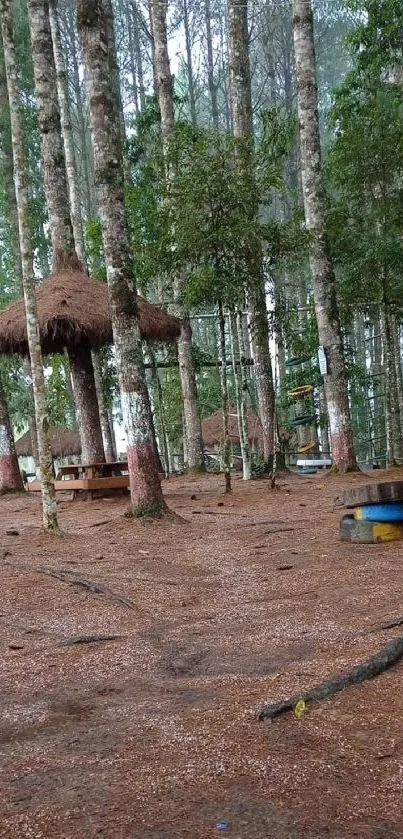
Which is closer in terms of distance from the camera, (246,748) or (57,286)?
(246,748)

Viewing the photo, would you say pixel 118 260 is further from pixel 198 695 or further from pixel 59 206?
pixel 198 695

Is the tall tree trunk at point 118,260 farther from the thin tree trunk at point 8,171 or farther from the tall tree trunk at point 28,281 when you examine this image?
the thin tree trunk at point 8,171

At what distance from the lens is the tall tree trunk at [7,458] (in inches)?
497

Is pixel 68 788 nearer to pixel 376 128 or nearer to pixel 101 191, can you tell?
pixel 101 191

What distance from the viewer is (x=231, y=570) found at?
5.50 m

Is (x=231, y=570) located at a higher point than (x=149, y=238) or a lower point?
lower

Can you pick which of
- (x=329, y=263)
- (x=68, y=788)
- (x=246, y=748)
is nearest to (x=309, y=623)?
(x=246, y=748)

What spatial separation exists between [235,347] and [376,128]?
423 centimetres

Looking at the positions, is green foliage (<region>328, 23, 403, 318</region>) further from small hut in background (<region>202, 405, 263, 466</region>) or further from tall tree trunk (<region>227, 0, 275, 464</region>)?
small hut in background (<region>202, 405, 263, 466</region>)

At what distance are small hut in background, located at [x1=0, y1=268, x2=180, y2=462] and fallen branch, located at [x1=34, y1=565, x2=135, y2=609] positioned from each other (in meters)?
5.47

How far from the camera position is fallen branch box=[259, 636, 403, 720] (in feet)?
8.35

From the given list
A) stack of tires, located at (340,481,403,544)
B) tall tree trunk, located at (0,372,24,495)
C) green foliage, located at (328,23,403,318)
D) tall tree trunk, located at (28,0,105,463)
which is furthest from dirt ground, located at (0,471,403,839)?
green foliage, located at (328,23,403,318)

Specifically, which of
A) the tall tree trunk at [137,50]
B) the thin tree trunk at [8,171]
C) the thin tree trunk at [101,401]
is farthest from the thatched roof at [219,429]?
the tall tree trunk at [137,50]

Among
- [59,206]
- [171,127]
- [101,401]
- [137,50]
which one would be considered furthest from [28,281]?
[137,50]
